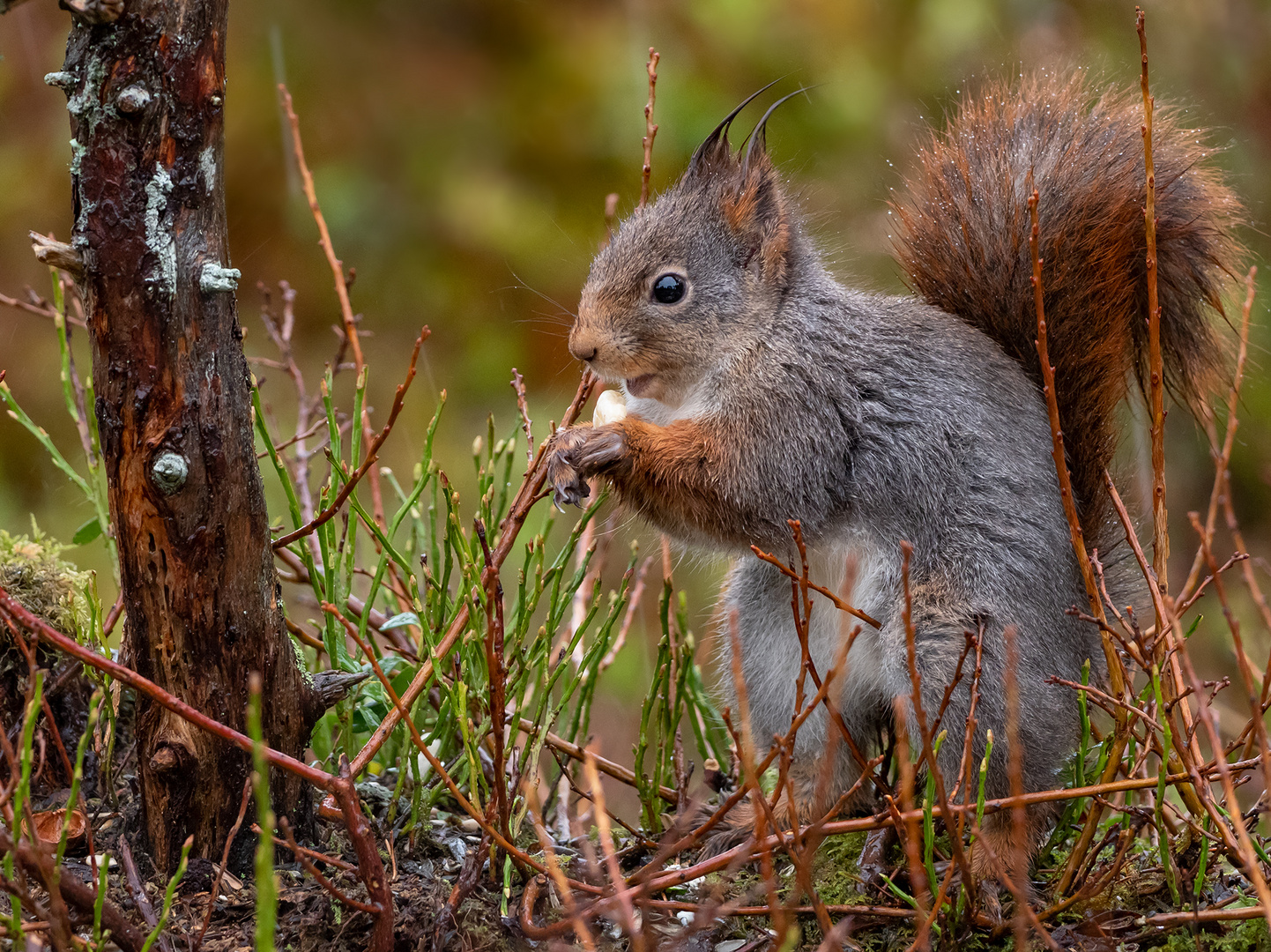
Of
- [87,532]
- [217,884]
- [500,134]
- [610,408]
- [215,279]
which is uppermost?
[500,134]

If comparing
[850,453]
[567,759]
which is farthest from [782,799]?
[850,453]

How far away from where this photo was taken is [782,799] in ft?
6.46

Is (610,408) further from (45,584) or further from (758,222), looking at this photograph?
(45,584)

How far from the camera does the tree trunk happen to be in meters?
1.28

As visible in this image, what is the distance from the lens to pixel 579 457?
174 cm

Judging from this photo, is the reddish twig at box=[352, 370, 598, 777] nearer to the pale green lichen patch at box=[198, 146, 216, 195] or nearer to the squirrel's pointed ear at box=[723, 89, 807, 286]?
the squirrel's pointed ear at box=[723, 89, 807, 286]

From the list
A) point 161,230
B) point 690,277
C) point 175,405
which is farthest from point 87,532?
point 690,277

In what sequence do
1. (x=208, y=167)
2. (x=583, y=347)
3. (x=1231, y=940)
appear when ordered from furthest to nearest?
(x=583, y=347)
(x=1231, y=940)
(x=208, y=167)

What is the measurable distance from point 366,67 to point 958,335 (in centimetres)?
276

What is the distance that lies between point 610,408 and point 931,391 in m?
0.53

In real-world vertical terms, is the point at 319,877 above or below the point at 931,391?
below

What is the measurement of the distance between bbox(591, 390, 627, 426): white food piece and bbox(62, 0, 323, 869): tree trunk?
2.14 ft

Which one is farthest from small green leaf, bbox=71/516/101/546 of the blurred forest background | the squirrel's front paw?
the blurred forest background

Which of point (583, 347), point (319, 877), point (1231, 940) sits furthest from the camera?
point (583, 347)
